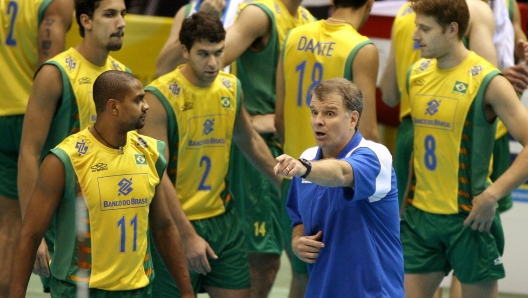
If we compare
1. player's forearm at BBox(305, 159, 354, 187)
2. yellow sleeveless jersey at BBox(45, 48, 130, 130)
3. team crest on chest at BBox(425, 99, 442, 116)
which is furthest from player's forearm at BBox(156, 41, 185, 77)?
player's forearm at BBox(305, 159, 354, 187)

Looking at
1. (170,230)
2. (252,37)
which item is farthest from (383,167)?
(252,37)

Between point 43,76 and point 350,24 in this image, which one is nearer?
point 43,76

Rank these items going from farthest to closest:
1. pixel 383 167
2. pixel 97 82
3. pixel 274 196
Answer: pixel 274 196, pixel 97 82, pixel 383 167

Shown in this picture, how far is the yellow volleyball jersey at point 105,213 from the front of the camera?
425 centimetres

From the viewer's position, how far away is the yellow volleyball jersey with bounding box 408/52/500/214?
5434 mm

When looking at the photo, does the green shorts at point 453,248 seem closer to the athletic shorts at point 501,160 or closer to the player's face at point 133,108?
the athletic shorts at point 501,160

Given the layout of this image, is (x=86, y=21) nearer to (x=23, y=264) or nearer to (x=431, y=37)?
(x=23, y=264)

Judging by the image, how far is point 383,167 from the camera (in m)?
4.11

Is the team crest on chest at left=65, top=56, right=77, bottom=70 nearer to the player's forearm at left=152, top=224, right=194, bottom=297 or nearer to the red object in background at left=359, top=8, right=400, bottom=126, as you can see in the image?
the player's forearm at left=152, top=224, right=194, bottom=297

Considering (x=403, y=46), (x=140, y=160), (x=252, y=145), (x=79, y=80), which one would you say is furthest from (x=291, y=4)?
(x=140, y=160)

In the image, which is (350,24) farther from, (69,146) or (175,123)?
(69,146)

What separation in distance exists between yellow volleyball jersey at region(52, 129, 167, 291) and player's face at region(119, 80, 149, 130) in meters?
0.13

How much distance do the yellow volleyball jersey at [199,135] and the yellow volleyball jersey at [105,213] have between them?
0.96 meters

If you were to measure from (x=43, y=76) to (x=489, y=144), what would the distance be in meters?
2.49
